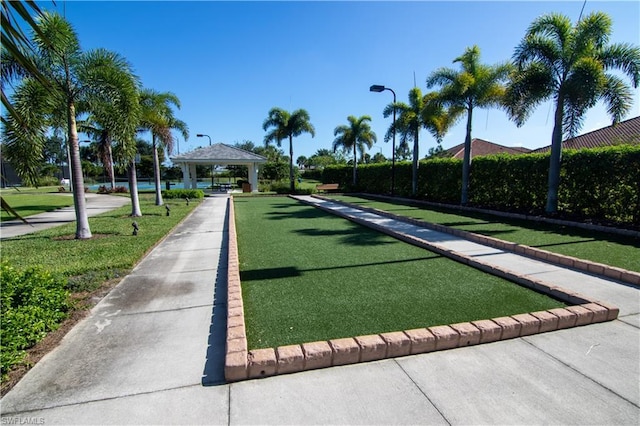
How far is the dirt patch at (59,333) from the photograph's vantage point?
9.33ft

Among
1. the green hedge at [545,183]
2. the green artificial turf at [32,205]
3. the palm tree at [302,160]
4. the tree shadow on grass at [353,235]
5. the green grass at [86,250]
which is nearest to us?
the green grass at [86,250]

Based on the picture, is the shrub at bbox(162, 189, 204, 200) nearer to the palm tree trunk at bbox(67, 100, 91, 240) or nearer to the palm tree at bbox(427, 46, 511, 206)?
the palm tree trunk at bbox(67, 100, 91, 240)

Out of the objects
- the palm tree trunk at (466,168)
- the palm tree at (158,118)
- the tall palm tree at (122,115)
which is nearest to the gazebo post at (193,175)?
the palm tree at (158,118)

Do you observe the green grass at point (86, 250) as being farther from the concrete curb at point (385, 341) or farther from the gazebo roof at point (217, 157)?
the gazebo roof at point (217, 157)

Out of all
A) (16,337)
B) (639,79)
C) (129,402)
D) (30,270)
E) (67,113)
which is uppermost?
(639,79)

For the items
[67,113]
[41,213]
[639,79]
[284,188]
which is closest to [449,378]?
[67,113]

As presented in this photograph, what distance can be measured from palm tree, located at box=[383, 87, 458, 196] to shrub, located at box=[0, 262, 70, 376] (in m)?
15.7

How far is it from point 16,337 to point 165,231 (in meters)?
6.60

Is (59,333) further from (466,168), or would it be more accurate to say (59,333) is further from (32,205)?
(32,205)

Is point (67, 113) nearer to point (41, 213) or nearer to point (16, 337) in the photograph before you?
point (16, 337)

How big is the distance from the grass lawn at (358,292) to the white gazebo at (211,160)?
22197mm

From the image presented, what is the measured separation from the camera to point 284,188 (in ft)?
87.2

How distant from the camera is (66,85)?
25.7 feet

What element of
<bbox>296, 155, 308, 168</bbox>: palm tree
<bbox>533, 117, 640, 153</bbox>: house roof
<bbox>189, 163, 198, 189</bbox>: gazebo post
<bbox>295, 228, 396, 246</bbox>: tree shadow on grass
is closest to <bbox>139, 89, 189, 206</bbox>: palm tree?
<bbox>295, 228, 396, 246</bbox>: tree shadow on grass
